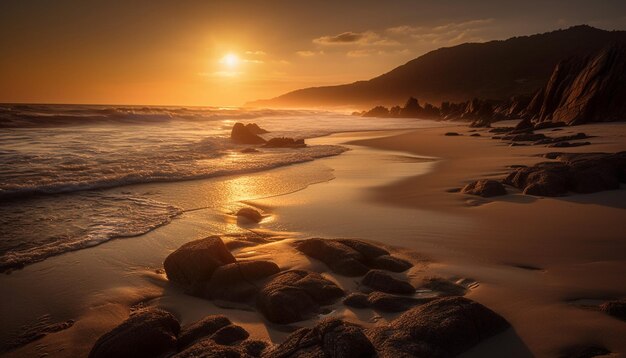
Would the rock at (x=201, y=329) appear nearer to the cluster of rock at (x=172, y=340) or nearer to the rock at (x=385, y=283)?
the cluster of rock at (x=172, y=340)

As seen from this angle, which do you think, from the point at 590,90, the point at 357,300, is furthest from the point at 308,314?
the point at 590,90

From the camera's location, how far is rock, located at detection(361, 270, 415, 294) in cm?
345

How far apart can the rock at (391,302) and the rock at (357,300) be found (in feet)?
0.12

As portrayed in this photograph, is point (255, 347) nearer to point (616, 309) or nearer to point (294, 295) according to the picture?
point (294, 295)

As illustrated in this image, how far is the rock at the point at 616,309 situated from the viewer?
8.91ft

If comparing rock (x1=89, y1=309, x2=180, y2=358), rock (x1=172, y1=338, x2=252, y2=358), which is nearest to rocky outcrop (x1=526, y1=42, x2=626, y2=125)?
rock (x1=172, y1=338, x2=252, y2=358)

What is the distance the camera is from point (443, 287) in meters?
3.53

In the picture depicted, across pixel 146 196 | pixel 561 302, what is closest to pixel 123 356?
pixel 561 302

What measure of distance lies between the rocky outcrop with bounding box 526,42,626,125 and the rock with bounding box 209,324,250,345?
24237mm

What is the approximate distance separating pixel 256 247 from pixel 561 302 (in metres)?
3.39

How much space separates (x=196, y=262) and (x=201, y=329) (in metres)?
1.03

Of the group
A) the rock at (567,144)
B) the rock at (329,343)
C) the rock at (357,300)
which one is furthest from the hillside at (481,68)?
the rock at (329,343)

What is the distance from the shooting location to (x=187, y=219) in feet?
20.9

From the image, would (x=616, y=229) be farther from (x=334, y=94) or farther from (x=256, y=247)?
(x=334, y=94)
